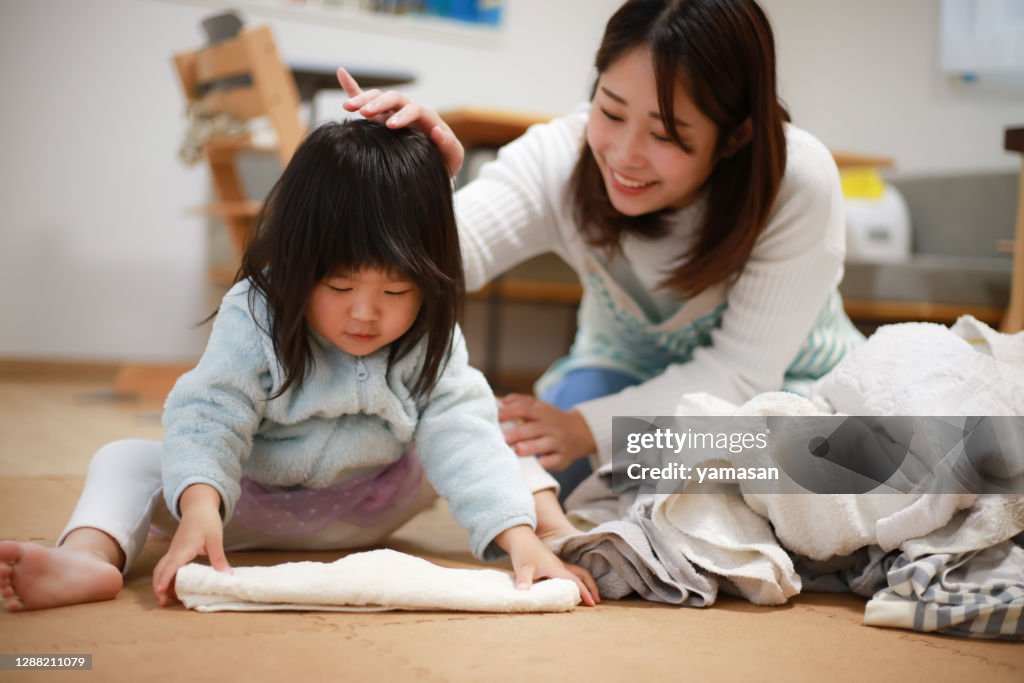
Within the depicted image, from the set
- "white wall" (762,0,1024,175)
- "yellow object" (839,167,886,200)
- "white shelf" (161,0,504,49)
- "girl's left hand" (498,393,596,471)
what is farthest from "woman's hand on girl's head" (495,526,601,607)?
"white wall" (762,0,1024,175)

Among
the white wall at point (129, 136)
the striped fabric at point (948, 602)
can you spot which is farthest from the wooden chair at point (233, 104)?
the striped fabric at point (948, 602)

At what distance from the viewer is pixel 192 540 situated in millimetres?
790

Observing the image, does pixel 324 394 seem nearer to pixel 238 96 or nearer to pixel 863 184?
pixel 238 96

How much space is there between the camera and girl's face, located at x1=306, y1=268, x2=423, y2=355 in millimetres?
871

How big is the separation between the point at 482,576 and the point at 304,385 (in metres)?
0.23

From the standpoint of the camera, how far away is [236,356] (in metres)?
0.88

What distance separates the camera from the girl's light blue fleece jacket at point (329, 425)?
2.82ft

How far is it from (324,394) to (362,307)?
0.10 m

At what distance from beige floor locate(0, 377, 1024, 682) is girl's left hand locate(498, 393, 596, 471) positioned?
0.77ft

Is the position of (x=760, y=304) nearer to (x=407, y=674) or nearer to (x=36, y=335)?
(x=407, y=674)

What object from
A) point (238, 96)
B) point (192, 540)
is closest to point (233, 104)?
point (238, 96)

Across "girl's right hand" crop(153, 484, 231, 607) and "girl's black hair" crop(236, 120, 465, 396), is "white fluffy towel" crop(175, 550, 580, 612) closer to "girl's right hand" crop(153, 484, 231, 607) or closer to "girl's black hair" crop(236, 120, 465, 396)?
"girl's right hand" crop(153, 484, 231, 607)

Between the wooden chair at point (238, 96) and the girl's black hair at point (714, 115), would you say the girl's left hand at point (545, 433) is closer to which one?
the girl's black hair at point (714, 115)

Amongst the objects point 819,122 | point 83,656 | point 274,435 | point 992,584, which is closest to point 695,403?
point 992,584
